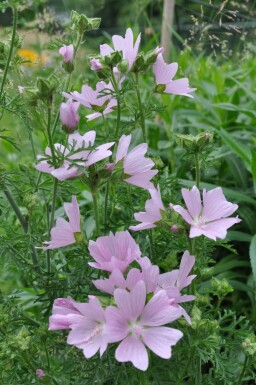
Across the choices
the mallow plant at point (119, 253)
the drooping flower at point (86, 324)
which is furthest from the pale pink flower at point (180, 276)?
the drooping flower at point (86, 324)

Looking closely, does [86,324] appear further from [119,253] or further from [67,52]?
[67,52]

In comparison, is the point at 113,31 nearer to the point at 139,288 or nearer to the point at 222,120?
the point at 222,120

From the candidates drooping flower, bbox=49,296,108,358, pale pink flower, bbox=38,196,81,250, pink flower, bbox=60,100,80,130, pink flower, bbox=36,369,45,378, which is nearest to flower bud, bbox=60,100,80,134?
pink flower, bbox=60,100,80,130

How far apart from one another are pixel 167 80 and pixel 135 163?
0.17 meters

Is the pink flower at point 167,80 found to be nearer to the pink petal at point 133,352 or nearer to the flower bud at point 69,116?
the flower bud at point 69,116

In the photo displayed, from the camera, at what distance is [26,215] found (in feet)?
3.88

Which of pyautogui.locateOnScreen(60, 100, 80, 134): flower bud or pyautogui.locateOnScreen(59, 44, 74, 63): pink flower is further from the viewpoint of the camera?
pyautogui.locateOnScreen(59, 44, 74, 63): pink flower

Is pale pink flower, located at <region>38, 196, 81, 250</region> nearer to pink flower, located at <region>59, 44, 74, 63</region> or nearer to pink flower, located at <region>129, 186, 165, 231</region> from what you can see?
pink flower, located at <region>129, 186, 165, 231</region>

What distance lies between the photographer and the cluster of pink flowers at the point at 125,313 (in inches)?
31.2

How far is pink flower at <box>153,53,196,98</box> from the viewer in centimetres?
102

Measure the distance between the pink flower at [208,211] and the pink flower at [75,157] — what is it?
0.12 metres

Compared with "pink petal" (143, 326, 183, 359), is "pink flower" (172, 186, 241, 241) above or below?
above

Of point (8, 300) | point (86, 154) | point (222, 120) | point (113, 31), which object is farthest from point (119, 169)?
point (113, 31)

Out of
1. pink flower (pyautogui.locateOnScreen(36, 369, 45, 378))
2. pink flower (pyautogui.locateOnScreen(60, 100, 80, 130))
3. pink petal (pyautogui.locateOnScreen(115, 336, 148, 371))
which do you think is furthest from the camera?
pink flower (pyautogui.locateOnScreen(36, 369, 45, 378))
